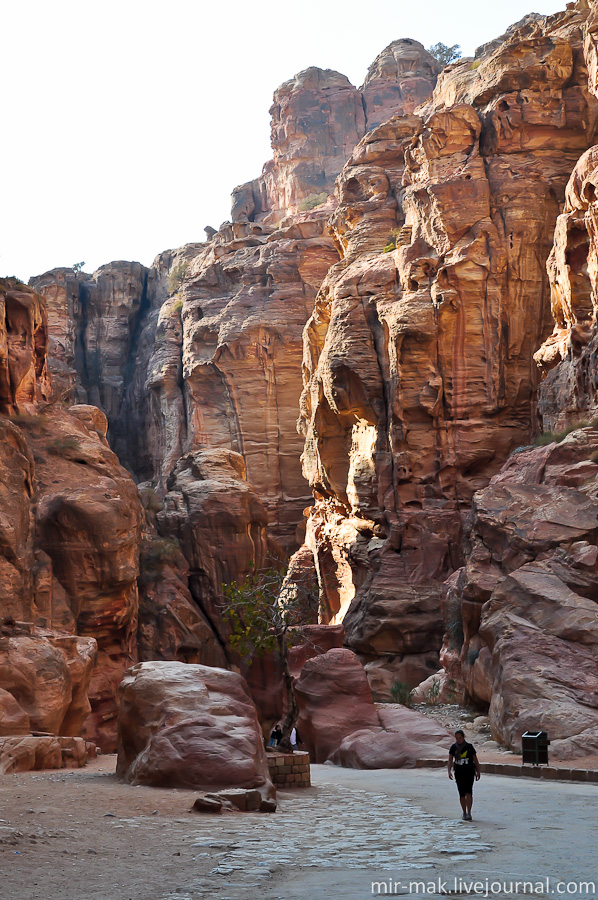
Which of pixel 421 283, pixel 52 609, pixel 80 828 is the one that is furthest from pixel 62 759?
pixel 421 283

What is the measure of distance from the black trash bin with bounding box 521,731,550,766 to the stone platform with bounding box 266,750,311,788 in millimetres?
4120

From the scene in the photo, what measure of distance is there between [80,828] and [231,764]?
3340 mm

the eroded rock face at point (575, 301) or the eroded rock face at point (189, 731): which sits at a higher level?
the eroded rock face at point (575, 301)

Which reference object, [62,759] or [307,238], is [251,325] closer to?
[307,238]

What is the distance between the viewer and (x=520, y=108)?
1614 inches

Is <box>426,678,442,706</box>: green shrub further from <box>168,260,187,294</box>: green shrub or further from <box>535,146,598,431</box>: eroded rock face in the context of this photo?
<box>168,260,187,294</box>: green shrub

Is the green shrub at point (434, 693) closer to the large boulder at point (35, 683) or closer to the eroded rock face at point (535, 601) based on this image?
the eroded rock face at point (535, 601)

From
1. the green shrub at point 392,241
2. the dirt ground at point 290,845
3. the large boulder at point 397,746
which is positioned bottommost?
the large boulder at point 397,746

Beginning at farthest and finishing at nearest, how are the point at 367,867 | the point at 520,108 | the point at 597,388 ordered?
1. the point at 520,108
2. the point at 597,388
3. the point at 367,867

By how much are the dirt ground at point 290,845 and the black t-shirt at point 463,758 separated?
0.58 metres

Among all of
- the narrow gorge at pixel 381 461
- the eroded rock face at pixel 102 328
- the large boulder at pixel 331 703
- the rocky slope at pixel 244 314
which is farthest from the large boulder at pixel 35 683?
the eroded rock face at pixel 102 328

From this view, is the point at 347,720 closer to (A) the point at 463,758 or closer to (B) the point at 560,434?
(B) the point at 560,434

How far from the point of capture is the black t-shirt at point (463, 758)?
10.6 metres

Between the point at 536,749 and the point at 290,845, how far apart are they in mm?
8601
